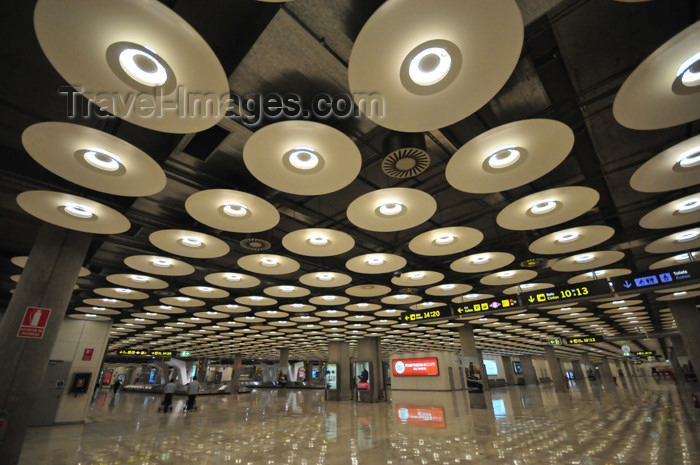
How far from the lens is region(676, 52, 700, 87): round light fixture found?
404cm

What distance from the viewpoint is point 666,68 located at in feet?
13.3

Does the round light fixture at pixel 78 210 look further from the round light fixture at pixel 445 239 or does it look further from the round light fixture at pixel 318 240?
the round light fixture at pixel 445 239

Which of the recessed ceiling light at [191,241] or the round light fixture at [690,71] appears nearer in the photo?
the round light fixture at [690,71]

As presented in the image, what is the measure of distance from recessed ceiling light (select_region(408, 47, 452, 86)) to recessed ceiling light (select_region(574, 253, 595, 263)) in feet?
35.5

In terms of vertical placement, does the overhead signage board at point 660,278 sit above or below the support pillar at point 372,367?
above

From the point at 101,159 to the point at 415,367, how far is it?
35.9 meters

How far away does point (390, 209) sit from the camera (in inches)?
293

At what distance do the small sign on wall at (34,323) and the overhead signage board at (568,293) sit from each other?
16.0 metres

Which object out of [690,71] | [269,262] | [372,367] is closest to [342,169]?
[690,71]

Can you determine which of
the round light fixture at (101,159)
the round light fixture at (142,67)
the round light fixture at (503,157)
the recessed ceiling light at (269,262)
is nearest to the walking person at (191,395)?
the recessed ceiling light at (269,262)

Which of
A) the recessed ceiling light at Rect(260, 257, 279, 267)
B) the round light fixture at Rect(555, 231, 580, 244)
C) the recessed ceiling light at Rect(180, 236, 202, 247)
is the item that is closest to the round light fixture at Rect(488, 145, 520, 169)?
the round light fixture at Rect(555, 231, 580, 244)

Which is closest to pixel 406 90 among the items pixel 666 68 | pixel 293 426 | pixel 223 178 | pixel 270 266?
pixel 666 68

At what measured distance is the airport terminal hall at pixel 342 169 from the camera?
3.86 meters

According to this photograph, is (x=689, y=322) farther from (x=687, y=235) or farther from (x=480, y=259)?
(x=480, y=259)
